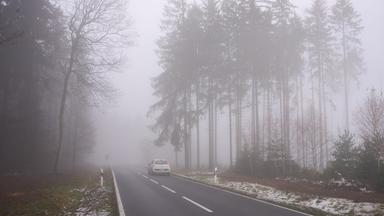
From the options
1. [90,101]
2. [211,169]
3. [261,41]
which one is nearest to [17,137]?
[90,101]

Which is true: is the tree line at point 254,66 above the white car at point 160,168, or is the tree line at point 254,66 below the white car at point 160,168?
above

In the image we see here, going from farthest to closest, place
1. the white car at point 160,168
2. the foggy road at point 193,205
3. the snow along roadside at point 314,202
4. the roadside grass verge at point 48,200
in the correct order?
the white car at point 160,168 < the roadside grass verge at point 48,200 < the foggy road at point 193,205 < the snow along roadside at point 314,202

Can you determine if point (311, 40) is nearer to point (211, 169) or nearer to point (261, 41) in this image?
point (261, 41)

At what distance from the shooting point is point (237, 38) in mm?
34250

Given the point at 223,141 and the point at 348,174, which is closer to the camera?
the point at 348,174

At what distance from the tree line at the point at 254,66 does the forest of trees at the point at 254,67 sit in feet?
0.29

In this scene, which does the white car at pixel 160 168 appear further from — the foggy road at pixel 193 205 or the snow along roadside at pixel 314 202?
the foggy road at pixel 193 205

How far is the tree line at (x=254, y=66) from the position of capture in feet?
109

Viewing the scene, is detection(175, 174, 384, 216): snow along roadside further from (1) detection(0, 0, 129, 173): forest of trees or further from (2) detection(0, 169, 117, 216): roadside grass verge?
(1) detection(0, 0, 129, 173): forest of trees

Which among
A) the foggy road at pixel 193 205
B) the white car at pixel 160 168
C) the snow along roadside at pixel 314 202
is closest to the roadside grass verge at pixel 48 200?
the foggy road at pixel 193 205

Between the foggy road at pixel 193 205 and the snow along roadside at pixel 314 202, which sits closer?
the snow along roadside at pixel 314 202

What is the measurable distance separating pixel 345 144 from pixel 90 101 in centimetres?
1781

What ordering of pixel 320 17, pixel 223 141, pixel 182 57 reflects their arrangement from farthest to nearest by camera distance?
1. pixel 223 141
2. pixel 320 17
3. pixel 182 57

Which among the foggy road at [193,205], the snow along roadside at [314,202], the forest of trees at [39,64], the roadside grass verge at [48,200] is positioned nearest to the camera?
the snow along roadside at [314,202]
